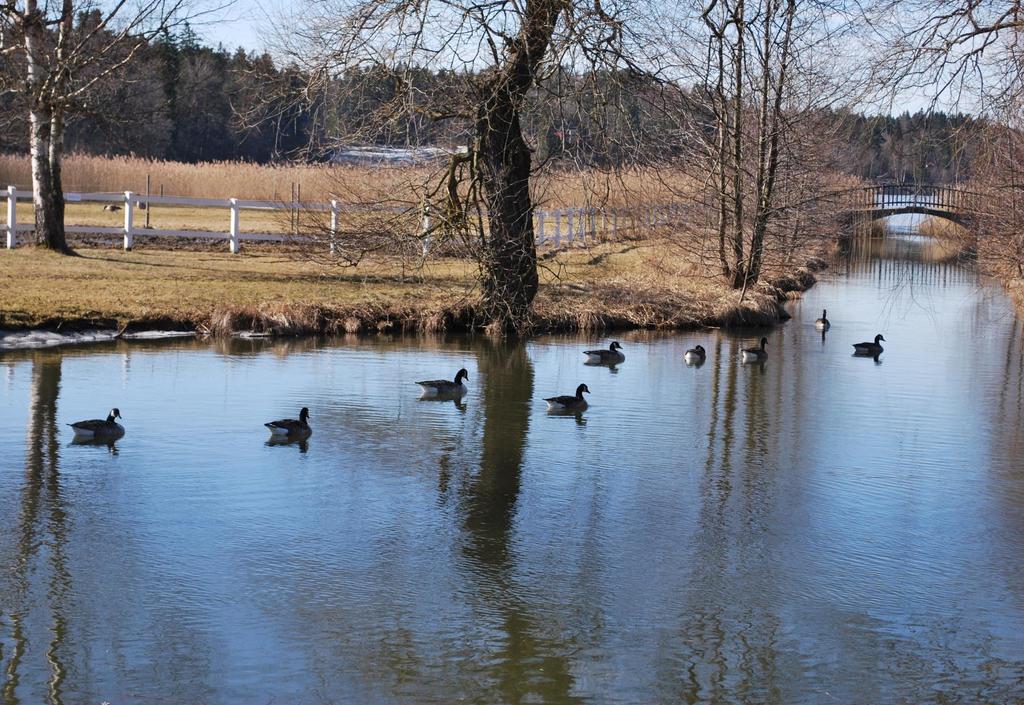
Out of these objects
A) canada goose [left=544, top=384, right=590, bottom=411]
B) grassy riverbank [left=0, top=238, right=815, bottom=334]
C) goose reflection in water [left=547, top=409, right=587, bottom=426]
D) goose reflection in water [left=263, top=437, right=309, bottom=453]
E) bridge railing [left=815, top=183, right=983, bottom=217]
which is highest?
bridge railing [left=815, top=183, right=983, bottom=217]

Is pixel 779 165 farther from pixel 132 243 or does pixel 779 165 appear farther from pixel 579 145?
pixel 132 243

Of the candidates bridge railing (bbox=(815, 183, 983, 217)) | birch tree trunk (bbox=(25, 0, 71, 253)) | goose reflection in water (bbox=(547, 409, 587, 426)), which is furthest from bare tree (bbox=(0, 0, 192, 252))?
bridge railing (bbox=(815, 183, 983, 217))

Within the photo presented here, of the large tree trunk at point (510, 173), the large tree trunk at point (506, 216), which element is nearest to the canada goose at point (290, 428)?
the large tree trunk at point (510, 173)

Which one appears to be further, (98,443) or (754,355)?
(754,355)

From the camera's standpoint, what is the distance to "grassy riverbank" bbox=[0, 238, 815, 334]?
20234 mm

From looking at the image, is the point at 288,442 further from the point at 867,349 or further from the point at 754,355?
the point at 867,349

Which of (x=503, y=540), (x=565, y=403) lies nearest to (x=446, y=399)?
(x=565, y=403)

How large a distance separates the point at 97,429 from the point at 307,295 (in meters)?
Answer: 10.6

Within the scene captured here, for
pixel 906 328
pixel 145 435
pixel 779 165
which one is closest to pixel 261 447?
pixel 145 435

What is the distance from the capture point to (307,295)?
73.9 feet

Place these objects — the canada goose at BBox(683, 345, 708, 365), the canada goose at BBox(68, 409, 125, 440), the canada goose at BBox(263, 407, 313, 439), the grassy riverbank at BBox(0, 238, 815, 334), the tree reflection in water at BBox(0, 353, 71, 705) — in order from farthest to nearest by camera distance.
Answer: the grassy riverbank at BBox(0, 238, 815, 334) → the canada goose at BBox(683, 345, 708, 365) → the canada goose at BBox(263, 407, 313, 439) → the canada goose at BBox(68, 409, 125, 440) → the tree reflection in water at BBox(0, 353, 71, 705)

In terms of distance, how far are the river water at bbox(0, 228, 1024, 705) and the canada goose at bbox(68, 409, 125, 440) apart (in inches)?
5.6

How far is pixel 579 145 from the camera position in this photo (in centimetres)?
1905

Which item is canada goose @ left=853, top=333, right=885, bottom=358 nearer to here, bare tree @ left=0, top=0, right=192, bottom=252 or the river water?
the river water
